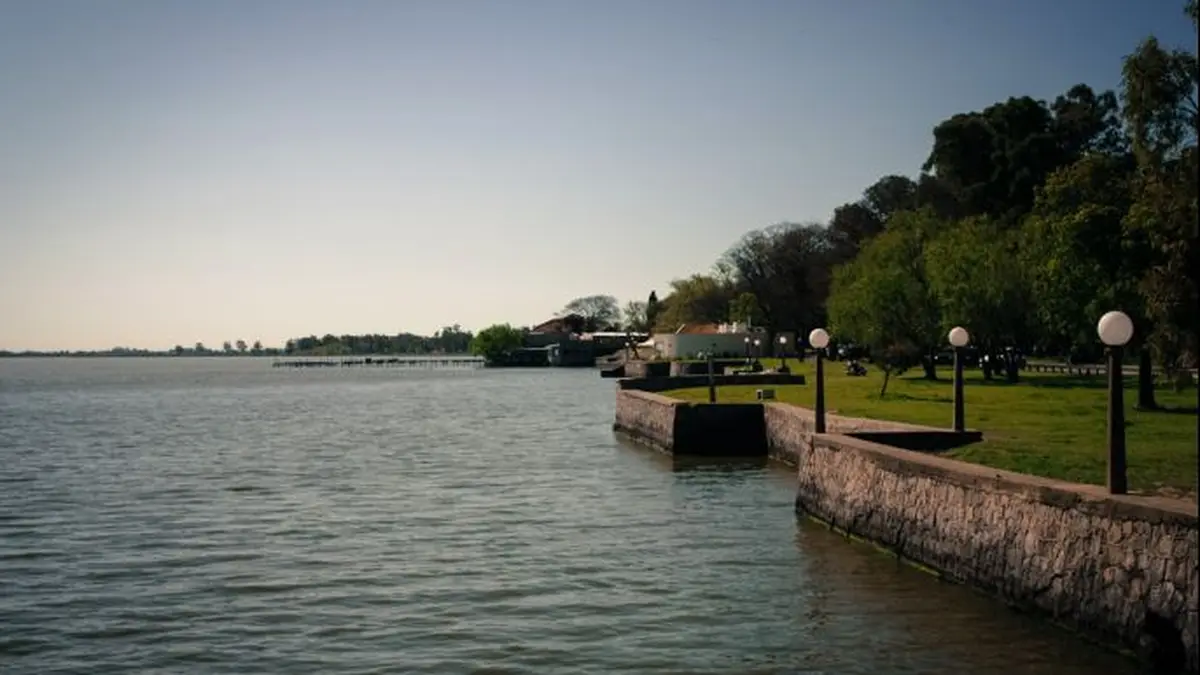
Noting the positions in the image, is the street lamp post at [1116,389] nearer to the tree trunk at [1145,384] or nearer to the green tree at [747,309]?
the tree trunk at [1145,384]

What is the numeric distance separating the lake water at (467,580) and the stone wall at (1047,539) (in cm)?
40

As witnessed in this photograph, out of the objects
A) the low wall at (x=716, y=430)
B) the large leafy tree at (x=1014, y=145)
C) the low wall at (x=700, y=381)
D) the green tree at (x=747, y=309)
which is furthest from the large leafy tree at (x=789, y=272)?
the low wall at (x=716, y=430)

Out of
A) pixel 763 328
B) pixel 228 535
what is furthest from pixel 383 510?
pixel 763 328

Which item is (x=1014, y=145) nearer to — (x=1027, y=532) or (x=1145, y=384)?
(x=1145, y=384)

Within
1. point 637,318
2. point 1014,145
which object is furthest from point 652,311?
point 1014,145

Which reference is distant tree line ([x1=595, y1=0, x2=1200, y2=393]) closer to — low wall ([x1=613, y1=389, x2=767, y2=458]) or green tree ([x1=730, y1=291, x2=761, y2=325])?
low wall ([x1=613, y1=389, x2=767, y2=458])

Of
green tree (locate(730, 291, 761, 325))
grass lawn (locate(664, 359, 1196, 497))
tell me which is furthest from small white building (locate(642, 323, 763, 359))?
grass lawn (locate(664, 359, 1196, 497))

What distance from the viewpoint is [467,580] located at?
16906 mm

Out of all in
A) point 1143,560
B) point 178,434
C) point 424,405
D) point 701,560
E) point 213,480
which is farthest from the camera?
point 424,405

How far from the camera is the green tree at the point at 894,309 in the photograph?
4539 centimetres

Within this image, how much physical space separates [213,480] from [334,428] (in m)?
21.6

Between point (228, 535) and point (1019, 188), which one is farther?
point (1019, 188)

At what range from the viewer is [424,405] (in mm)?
75250

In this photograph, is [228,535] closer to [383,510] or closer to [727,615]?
[383,510]
